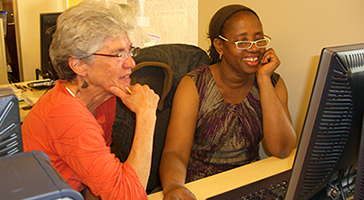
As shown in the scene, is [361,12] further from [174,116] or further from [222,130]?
[174,116]

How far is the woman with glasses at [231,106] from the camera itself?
4.59 feet

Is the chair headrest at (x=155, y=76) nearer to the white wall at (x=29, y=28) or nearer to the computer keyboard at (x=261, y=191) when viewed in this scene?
the computer keyboard at (x=261, y=191)

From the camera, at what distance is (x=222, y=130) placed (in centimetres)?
146

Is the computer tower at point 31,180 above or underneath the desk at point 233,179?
above

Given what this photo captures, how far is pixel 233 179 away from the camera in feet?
3.75

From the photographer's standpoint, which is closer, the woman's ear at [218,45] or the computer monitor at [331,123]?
the computer monitor at [331,123]

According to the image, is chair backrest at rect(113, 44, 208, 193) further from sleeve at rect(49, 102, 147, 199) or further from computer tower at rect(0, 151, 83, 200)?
computer tower at rect(0, 151, 83, 200)

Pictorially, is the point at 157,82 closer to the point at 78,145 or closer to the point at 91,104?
the point at 91,104

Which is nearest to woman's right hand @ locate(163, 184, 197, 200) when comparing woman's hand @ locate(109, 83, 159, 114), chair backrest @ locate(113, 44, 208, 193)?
woman's hand @ locate(109, 83, 159, 114)

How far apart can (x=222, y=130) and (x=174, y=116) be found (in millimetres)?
244

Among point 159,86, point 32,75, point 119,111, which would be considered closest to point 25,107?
point 119,111

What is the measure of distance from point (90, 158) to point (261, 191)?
56 cm

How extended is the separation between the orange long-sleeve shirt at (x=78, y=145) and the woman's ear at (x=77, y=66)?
0.27ft

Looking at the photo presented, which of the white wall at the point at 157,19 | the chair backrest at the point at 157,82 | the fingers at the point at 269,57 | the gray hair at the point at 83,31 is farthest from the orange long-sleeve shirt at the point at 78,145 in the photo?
Answer: the white wall at the point at 157,19
